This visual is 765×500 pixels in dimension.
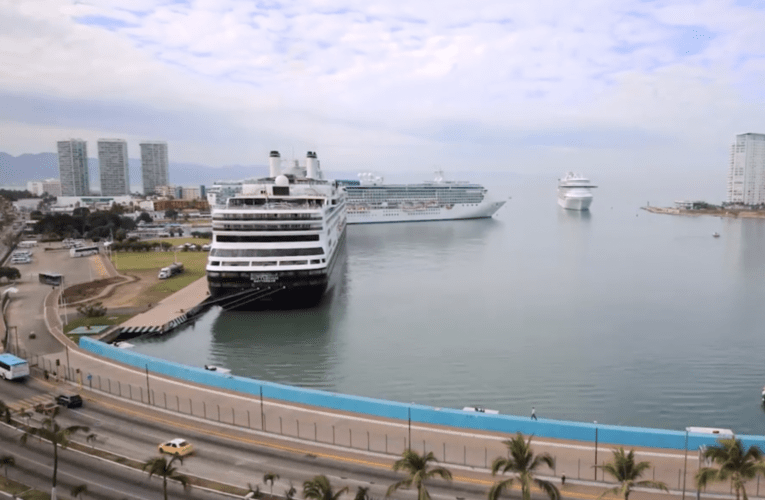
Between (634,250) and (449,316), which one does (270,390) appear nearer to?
(449,316)

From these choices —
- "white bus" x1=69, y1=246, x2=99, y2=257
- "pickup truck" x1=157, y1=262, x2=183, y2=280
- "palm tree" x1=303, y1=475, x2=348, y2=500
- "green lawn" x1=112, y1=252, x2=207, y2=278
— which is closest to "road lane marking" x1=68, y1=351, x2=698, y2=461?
"palm tree" x1=303, y1=475, x2=348, y2=500

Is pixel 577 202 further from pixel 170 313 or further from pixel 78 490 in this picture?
pixel 78 490

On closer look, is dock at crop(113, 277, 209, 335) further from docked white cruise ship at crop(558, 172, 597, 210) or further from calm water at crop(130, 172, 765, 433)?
docked white cruise ship at crop(558, 172, 597, 210)

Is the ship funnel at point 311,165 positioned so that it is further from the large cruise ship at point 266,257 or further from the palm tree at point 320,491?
the palm tree at point 320,491

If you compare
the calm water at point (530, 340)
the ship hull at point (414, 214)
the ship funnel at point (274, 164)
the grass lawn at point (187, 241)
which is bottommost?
the calm water at point (530, 340)

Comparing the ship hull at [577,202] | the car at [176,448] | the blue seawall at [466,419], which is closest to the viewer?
the car at [176,448]

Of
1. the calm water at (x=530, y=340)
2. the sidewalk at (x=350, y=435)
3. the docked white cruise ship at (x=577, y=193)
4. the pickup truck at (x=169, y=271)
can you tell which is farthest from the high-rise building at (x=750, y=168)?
the sidewalk at (x=350, y=435)

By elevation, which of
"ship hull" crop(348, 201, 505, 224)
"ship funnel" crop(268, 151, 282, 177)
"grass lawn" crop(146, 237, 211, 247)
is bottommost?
"grass lawn" crop(146, 237, 211, 247)

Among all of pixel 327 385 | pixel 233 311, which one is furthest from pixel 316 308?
pixel 327 385

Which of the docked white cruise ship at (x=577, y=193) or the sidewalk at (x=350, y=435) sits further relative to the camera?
the docked white cruise ship at (x=577, y=193)
